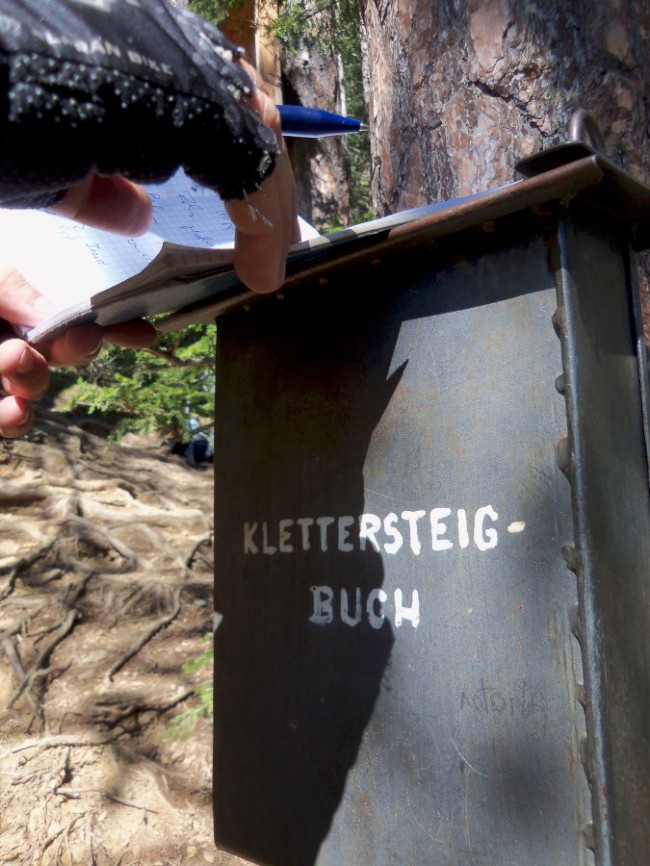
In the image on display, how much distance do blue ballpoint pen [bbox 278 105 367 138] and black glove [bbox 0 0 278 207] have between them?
81 cm

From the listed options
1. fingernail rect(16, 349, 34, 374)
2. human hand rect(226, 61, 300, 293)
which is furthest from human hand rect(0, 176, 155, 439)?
human hand rect(226, 61, 300, 293)

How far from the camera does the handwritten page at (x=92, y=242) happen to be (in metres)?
1.70

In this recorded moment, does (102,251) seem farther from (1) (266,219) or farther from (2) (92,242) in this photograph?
(1) (266,219)

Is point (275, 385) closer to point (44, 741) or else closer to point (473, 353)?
point (473, 353)

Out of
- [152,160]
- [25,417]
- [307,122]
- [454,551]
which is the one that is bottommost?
[454,551]

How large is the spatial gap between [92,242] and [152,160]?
80cm

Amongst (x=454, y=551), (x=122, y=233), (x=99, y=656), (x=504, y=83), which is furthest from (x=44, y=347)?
(x=99, y=656)

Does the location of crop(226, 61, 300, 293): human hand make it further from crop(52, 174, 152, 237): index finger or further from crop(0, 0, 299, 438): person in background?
crop(52, 174, 152, 237): index finger

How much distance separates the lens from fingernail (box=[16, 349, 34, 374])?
166cm

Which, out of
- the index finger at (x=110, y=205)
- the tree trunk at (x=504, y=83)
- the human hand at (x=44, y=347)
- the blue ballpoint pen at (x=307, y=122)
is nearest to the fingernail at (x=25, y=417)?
the human hand at (x=44, y=347)

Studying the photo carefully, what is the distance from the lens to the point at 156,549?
7.23 metres

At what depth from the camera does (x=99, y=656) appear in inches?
212

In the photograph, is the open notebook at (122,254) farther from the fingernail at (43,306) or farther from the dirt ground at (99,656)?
the dirt ground at (99,656)

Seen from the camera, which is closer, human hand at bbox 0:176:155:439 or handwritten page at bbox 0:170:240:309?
human hand at bbox 0:176:155:439
